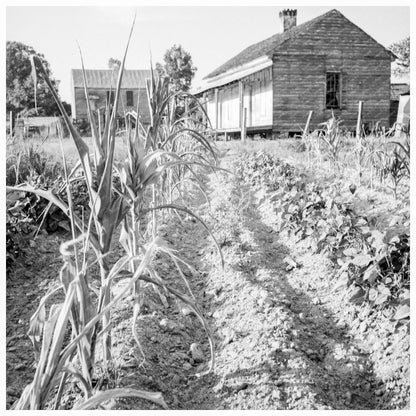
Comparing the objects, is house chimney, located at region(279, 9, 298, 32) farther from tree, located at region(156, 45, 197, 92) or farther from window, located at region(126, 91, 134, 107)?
tree, located at region(156, 45, 197, 92)

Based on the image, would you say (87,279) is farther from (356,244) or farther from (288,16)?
(288,16)

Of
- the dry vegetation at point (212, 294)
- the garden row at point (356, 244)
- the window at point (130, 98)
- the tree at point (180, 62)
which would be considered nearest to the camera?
the dry vegetation at point (212, 294)

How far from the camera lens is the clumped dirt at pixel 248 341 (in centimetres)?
218

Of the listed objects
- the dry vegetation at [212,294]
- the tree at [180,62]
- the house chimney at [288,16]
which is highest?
the tree at [180,62]

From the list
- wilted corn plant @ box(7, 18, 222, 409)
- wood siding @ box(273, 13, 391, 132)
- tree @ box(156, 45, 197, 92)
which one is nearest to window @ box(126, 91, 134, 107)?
tree @ box(156, 45, 197, 92)

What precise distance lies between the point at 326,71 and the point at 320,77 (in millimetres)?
255

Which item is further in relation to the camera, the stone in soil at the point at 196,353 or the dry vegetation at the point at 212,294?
the stone in soil at the point at 196,353

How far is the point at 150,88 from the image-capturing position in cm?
330

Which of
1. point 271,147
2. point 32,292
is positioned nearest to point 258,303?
point 32,292

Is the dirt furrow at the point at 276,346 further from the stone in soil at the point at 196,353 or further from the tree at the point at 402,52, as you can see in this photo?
the tree at the point at 402,52

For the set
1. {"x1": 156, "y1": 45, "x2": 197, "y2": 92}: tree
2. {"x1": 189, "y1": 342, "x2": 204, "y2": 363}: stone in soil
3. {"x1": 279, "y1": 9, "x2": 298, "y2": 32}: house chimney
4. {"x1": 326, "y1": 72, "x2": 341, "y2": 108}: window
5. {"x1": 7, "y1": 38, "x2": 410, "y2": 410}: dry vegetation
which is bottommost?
{"x1": 189, "y1": 342, "x2": 204, "y2": 363}: stone in soil

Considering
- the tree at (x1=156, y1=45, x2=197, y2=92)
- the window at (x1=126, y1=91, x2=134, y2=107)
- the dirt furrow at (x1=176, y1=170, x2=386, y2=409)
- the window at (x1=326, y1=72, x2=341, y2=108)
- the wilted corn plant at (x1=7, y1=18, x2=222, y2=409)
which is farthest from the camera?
the tree at (x1=156, y1=45, x2=197, y2=92)

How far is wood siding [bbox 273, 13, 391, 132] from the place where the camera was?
16.2 m

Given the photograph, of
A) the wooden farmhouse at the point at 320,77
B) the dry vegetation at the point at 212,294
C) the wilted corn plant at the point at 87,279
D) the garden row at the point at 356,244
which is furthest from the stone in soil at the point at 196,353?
the wooden farmhouse at the point at 320,77
